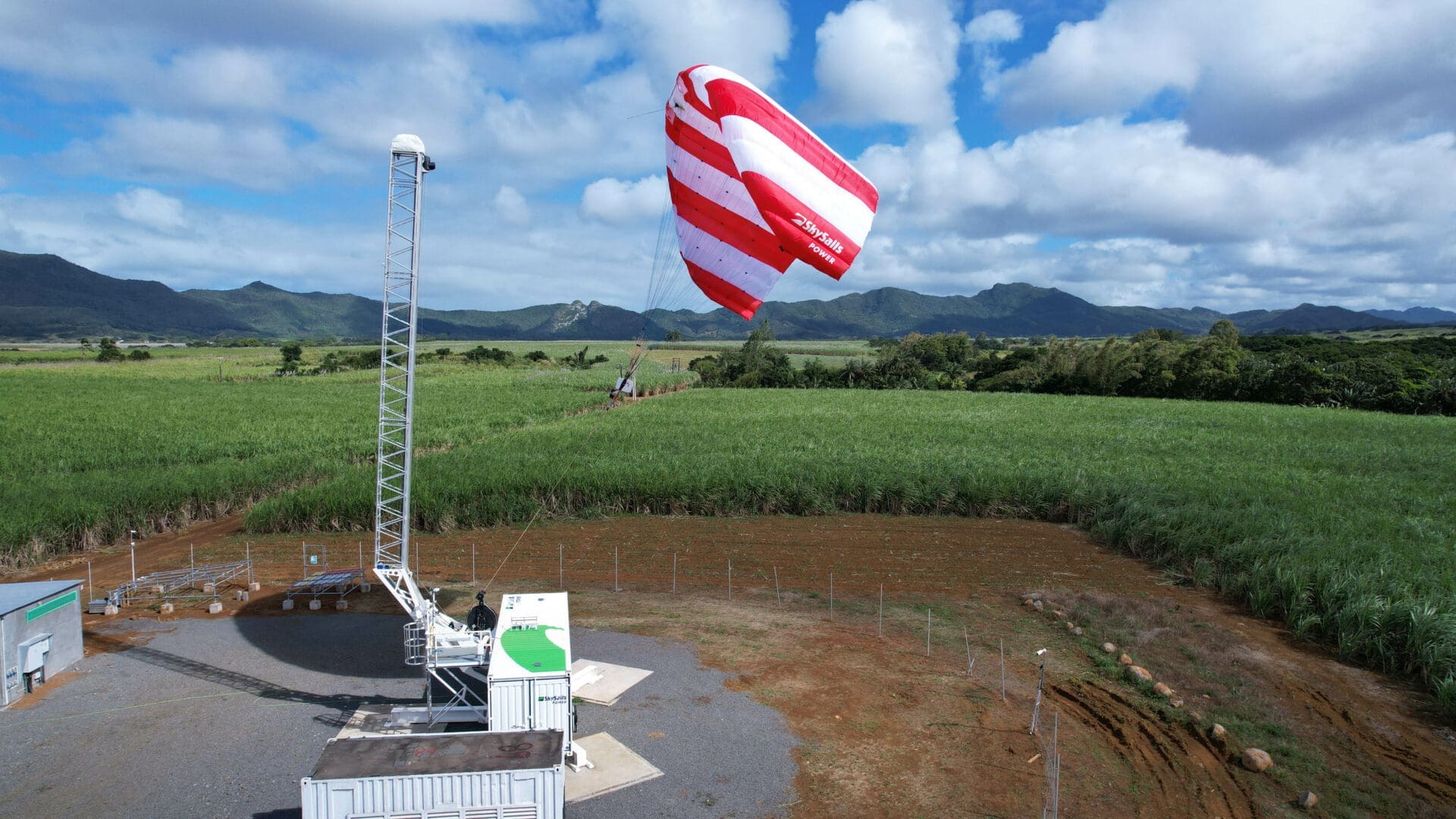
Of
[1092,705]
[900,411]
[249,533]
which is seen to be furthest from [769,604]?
[900,411]

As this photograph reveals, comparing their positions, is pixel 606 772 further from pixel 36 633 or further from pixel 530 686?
pixel 36 633

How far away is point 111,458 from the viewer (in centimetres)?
2398

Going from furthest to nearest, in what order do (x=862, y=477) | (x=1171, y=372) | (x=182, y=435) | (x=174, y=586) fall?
1. (x=1171, y=372)
2. (x=182, y=435)
3. (x=862, y=477)
4. (x=174, y=586)

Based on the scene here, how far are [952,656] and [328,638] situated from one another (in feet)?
33.4

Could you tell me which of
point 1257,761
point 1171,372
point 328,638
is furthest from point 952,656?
point 1171,372

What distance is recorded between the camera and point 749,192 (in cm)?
1278

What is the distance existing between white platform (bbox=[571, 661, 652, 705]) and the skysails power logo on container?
768 cm

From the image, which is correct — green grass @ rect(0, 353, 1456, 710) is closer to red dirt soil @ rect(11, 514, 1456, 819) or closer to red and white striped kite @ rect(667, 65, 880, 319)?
red dirt soil @ rect(11, 514, 1456, 819)

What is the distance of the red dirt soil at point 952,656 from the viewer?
839 cm

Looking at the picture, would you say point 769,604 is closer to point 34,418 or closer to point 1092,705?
point 1092,705

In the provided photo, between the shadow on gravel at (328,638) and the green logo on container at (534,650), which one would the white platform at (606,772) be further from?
the shadow on gravel at (328,638)

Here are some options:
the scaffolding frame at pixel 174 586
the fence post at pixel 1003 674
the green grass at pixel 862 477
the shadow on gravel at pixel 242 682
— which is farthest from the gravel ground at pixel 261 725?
the green grass at pixel 862 477

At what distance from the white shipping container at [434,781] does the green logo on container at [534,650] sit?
1158 millimetres

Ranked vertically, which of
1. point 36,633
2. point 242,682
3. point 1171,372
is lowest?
point 242,682
